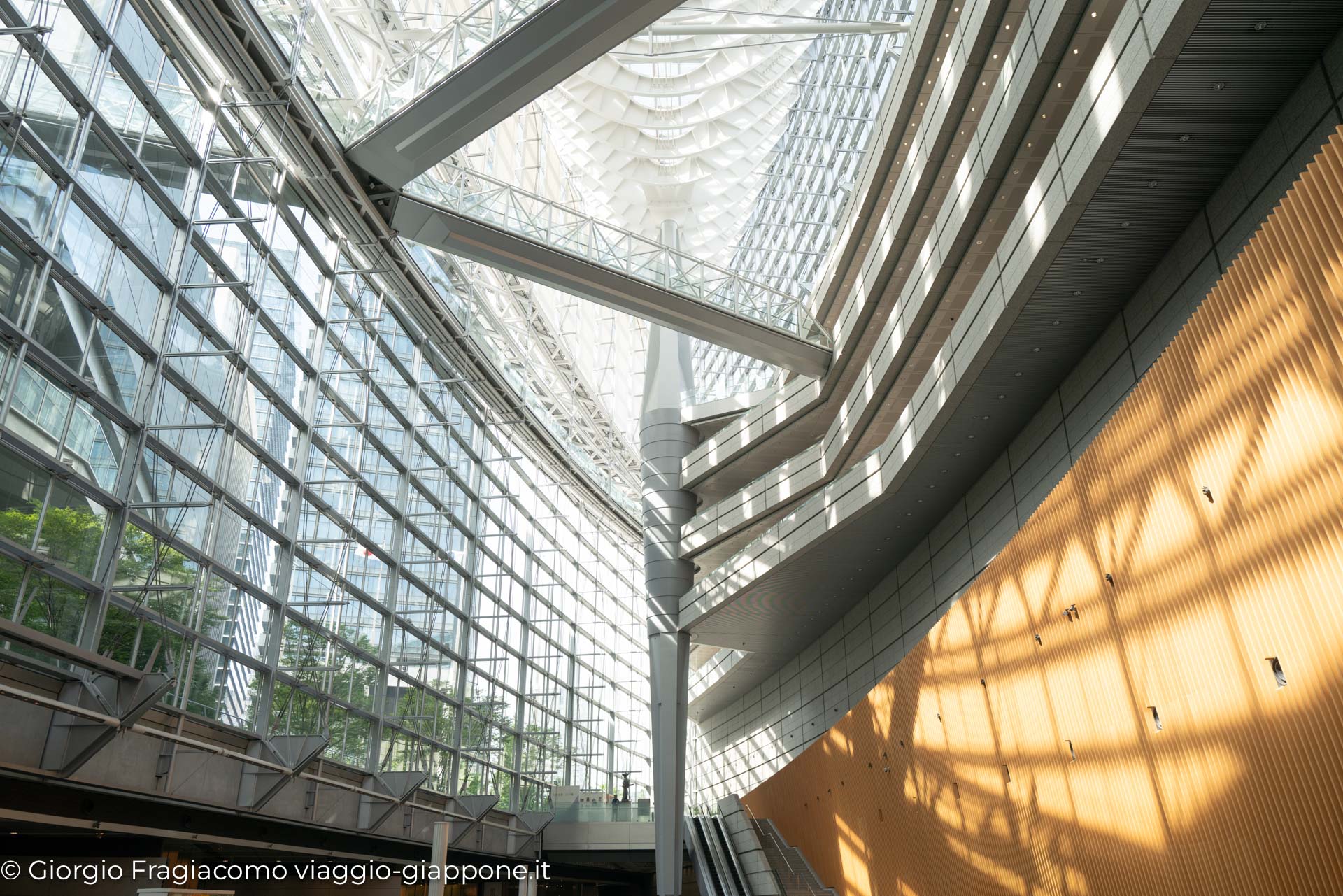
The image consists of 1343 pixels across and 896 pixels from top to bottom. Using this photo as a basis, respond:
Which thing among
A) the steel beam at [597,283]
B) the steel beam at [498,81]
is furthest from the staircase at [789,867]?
the steel beam at [498,81]

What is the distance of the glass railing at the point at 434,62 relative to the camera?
61.4ft

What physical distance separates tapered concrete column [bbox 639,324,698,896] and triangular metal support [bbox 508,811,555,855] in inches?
168

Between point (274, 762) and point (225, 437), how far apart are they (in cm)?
588

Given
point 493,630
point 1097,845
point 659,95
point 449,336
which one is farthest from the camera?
point 659,95

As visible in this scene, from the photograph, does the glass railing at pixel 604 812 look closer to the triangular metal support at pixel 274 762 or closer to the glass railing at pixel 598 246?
the glass railing at pixel 598 246

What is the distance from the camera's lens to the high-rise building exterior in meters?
9.94

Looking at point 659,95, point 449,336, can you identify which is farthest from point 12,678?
point 659,95

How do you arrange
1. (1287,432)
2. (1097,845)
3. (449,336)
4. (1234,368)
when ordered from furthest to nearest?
(449,336), (1097,845), (1234,368), (1287,432)

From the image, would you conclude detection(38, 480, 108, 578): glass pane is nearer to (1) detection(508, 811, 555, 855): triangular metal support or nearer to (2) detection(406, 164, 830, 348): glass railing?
(2) detection(406, 164, 830, 348): glass railing

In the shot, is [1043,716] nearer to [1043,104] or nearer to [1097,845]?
[1097,845]

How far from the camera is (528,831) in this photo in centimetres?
3306

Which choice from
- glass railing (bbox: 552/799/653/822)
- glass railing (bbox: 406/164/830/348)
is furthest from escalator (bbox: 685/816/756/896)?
glass railing (bbox: 406/164/830/348)

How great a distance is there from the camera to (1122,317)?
50.0 ft

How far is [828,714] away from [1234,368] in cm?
2511
